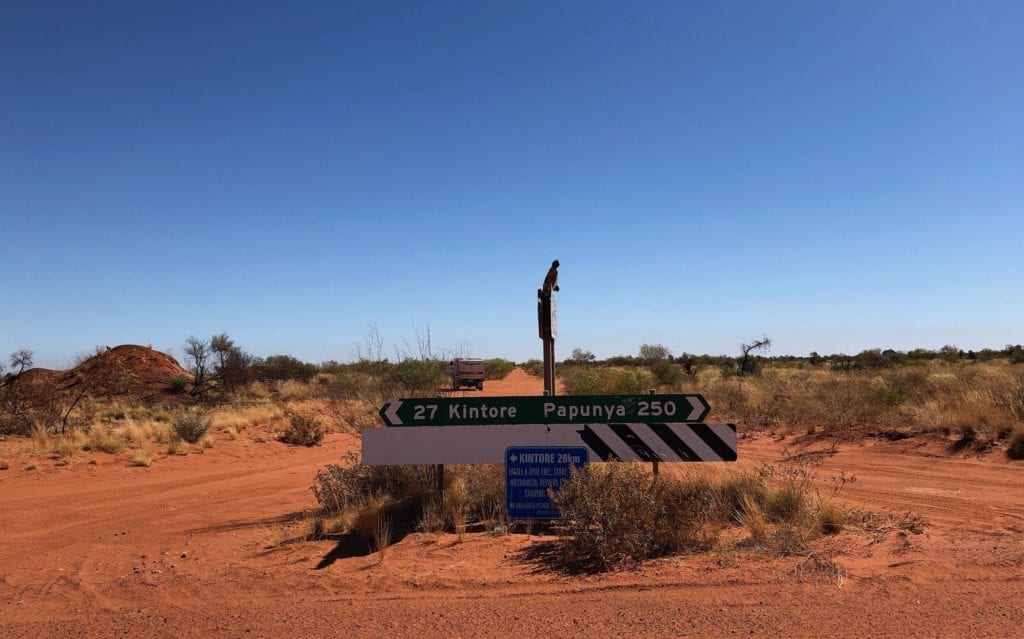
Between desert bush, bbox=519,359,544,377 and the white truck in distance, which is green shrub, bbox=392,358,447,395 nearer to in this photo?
the white truck in distance

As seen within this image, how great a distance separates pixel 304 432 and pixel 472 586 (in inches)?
526

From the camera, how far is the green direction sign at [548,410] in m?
7.11

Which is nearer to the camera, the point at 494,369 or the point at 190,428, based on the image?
the point at 190,428

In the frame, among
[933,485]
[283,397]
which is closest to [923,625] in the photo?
[933,485]

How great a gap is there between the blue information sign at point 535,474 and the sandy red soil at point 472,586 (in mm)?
434

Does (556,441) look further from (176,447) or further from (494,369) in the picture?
(494,369)

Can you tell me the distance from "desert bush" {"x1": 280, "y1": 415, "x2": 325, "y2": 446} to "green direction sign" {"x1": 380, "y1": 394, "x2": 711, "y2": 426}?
11.0 meters

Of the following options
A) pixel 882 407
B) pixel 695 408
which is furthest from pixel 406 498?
pixel 882 407

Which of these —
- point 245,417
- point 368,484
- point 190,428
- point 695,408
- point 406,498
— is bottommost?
point 406,498

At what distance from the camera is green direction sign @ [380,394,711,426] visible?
711 centimetres

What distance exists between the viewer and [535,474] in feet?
23.3

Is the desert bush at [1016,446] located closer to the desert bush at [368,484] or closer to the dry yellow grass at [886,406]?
the dry yellow grass at [886,406]

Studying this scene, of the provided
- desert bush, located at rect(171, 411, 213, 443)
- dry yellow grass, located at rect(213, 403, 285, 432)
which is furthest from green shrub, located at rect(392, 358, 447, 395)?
desert bush, located at rect(171, 411, 213, 443)

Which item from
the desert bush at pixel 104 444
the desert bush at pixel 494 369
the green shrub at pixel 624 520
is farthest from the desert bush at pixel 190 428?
the desert bush at pixel 494 369
